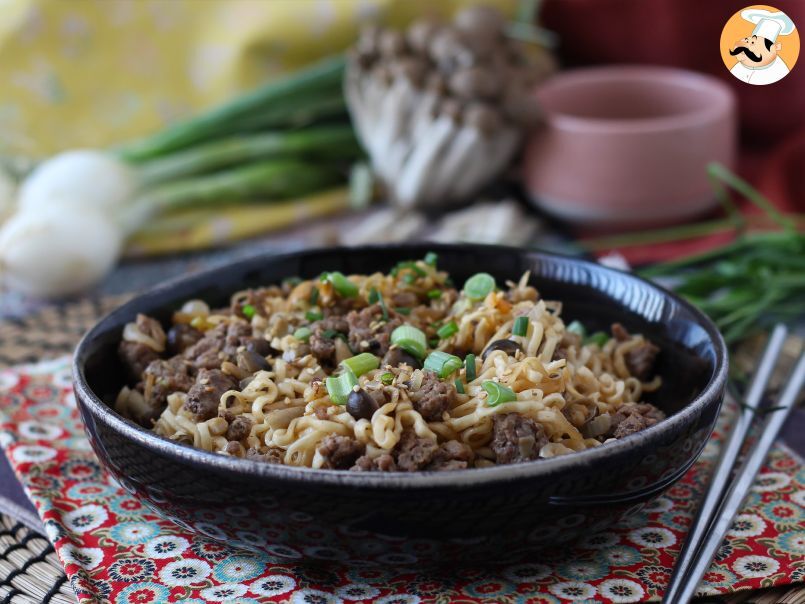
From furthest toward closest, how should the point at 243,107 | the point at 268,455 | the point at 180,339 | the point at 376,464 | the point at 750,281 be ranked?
1. the point at 243,107
2. the point at 750,281
3. the point at 180,339
4. the point at 268,455
5. the point at 376,464

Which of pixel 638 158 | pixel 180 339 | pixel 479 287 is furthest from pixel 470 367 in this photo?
pixel 638 158

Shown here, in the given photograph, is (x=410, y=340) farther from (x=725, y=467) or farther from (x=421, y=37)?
(x=421, y=37)

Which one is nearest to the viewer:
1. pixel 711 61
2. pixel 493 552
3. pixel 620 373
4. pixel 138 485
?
pixel 493 552

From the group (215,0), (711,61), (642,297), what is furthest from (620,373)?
(215,0)

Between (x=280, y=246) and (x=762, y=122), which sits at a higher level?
(x=762, y=122)

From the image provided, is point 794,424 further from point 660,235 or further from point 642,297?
point 660,235
